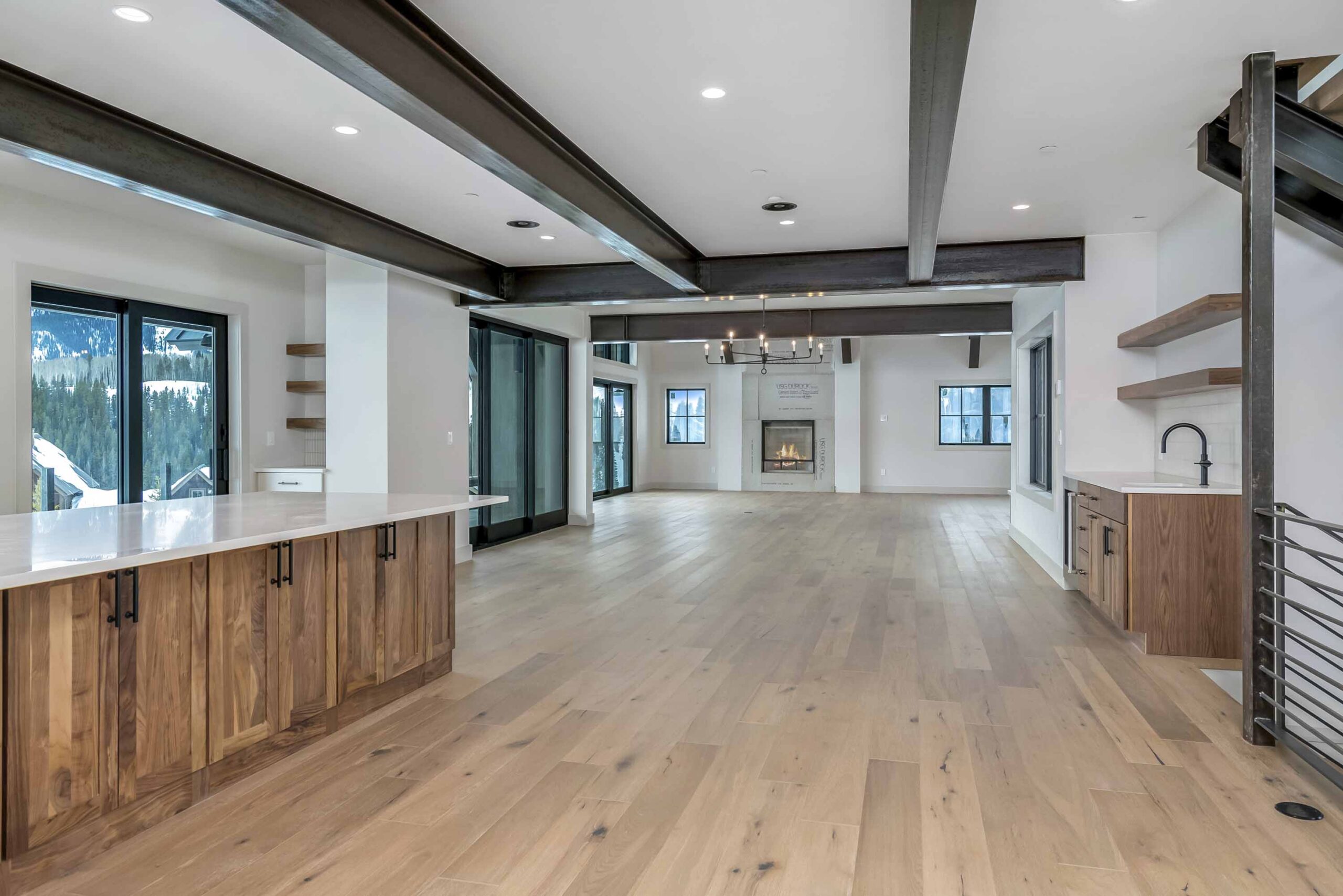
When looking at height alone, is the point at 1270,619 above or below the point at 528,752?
above

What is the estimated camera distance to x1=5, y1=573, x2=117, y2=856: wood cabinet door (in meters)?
2.00

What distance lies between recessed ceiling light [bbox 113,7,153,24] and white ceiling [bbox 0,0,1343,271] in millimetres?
42

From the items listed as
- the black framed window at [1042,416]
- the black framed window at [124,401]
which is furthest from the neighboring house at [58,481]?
the black framed window at [1042,416]

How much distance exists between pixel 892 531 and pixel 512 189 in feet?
20.3

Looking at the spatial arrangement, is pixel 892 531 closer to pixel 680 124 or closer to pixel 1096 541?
pixel 1096 541

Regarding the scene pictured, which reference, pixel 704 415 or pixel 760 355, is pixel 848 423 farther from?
pixel 704 415

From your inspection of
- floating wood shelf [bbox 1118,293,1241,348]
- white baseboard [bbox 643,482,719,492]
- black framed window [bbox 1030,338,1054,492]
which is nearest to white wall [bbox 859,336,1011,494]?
white baseboard [bbox 643,482,719,492]

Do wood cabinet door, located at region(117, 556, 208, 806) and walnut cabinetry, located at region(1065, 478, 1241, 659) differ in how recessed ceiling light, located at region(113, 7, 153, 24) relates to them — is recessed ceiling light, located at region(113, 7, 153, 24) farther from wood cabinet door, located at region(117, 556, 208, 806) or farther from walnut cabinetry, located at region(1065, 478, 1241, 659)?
walnut cabinetry, located at region(1065, 478, 1241, 659)

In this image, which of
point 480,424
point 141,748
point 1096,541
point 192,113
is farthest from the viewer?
point 480,424

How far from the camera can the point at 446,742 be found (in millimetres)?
3055

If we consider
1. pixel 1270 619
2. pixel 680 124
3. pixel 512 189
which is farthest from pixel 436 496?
pixel 1270 619

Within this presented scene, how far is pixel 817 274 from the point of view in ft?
20.4

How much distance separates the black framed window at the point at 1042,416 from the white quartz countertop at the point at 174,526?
482 centimetres

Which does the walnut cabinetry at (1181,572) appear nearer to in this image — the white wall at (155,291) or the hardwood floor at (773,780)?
the hardwood floor at (773,780)
